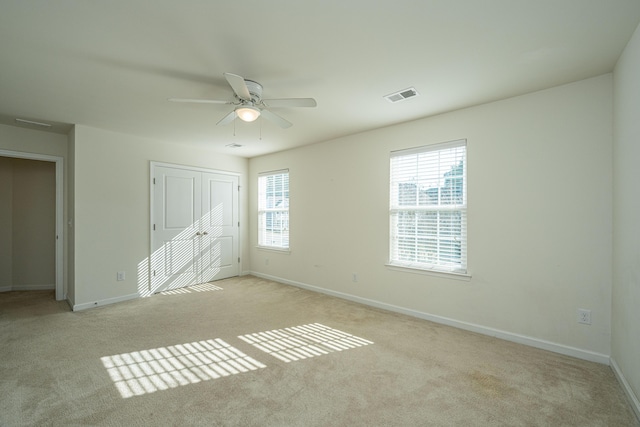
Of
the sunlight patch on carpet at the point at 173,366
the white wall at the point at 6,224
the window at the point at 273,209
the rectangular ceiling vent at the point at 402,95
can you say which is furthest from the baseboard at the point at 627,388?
the white wall at the point at 6,224

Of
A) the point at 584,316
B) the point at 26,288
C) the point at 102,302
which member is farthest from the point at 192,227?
the point at 584,316

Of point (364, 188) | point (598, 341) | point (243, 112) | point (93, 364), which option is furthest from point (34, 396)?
point (598, 341)

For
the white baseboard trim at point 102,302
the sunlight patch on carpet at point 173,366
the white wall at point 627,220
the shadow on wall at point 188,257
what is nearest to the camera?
the white wall at point 627,220

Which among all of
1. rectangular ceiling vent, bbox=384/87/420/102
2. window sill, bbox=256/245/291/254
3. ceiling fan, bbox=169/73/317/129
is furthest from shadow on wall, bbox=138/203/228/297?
rectangular ceiling vent, bbox=384/87/420/102

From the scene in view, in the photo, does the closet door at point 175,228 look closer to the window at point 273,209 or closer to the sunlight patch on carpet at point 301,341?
the window at point 273,209

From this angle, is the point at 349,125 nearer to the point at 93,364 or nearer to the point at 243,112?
the point at 243,112

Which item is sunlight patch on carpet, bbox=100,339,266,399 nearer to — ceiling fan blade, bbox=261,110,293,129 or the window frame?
ceiling fan blade, bbox=261,110,293,129

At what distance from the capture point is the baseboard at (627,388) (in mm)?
1812

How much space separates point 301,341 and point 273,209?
3.17 meters

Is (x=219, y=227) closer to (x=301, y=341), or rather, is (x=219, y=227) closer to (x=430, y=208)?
(x=301, y=341)

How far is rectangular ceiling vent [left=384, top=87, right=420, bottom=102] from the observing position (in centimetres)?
281

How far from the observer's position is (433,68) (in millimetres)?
2389

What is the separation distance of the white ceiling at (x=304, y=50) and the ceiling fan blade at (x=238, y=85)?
224 millimetres

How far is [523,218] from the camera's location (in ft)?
9.35
